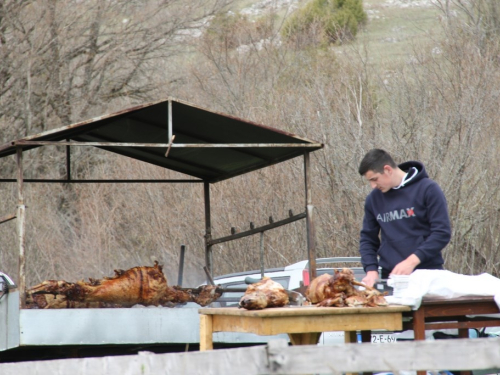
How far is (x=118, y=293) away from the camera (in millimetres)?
7637

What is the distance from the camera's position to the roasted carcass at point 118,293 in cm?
738

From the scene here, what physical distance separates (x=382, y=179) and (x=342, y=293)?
4.82ft

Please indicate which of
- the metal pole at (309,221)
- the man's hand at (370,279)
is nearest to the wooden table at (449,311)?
the man's hand at (370,279)

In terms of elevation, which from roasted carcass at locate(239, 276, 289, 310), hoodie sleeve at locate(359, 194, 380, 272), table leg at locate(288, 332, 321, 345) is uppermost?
hoodie sleeve at locate(359, 194, 380, 272)

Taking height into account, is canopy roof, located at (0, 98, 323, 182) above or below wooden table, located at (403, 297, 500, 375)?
above

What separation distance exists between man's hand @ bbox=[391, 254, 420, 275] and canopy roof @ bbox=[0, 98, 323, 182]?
6.88ft

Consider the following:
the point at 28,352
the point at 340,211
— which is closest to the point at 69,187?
the point at 340,211

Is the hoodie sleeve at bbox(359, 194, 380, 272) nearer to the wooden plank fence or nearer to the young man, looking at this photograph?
the young man

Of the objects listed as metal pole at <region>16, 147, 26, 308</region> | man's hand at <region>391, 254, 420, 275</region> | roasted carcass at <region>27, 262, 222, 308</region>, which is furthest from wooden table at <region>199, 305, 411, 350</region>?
roasted carcass at <region>27, 262, 222, 308</region>

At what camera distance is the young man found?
19.3 feet

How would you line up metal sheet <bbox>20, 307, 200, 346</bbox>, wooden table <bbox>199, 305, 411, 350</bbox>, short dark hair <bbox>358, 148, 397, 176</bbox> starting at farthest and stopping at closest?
metal sheet <bbox>20, 307, 200, 346</bbox>, short dark hair <bbox>358, 148, 397, 176</bbox>, wooden table <bbox>199, 305, 411, 350</bbox>

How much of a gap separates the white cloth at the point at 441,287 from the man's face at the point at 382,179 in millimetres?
1263

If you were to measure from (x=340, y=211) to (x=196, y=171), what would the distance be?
21.0 feet

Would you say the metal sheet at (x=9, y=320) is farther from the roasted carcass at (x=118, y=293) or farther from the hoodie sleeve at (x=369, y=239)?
the hoodie sleeve at (x=369, y=239)
